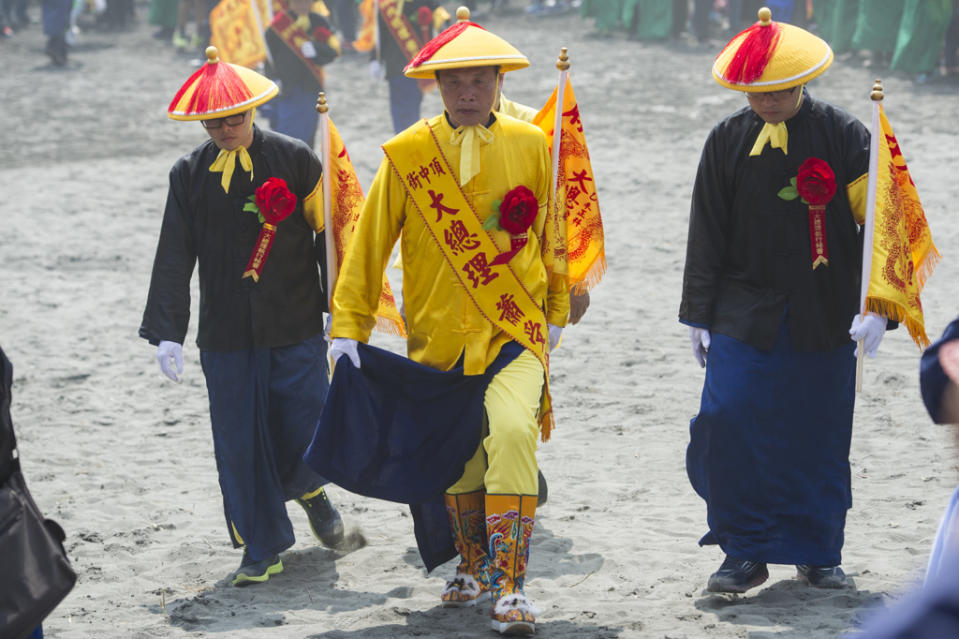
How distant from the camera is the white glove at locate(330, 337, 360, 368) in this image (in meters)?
4.62

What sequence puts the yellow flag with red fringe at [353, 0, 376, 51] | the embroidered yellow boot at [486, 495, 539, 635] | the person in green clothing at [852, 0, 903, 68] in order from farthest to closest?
the person in green clothing at [852, 0, 903, 68] < the yellow flag with red fringe at [353, 0, 376, 51] < the embroidered yellow boot at [486, 495, 539, 635]

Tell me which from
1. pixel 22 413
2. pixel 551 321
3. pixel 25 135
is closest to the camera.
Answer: pixel 551 321

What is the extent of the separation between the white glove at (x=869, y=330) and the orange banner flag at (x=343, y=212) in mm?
1639

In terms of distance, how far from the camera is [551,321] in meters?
4.88

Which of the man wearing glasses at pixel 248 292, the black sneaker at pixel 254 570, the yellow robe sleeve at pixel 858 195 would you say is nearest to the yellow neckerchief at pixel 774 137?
the yellow robe sleeve at pixel 858 195

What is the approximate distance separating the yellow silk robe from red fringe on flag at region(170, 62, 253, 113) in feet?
2.44

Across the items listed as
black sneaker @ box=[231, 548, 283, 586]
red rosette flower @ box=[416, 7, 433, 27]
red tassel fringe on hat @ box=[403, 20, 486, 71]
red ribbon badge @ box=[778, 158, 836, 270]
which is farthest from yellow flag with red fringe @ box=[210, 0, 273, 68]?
red ribbon badge @ box=[778, 158, 836, 270]

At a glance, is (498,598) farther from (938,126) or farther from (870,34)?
(870,34)

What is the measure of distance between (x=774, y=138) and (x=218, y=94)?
6.59 ft

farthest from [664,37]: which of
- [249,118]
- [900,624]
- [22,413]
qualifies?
[900,624]

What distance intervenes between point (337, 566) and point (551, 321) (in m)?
1.39

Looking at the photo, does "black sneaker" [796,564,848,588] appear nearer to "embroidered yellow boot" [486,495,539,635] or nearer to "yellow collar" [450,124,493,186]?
"embroidered yellow boot" [486,495,539,635]

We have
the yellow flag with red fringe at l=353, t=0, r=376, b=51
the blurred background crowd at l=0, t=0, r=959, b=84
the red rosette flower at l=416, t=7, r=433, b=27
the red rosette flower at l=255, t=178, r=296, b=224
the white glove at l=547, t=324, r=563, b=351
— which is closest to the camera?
the white glove at l=547, t=324, r=563, b=351

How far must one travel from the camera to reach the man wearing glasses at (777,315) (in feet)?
15.3
